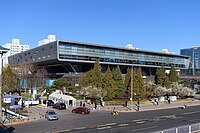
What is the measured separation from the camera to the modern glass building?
9088 centimetres

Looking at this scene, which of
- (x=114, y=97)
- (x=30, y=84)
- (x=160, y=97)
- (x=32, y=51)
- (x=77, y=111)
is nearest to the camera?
(x=77, y=111)

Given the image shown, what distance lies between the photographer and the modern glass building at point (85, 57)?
9088 centimetres

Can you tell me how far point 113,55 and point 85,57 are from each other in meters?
14.0

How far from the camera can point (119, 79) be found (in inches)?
2685

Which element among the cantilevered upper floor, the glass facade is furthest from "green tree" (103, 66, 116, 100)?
the glass facade

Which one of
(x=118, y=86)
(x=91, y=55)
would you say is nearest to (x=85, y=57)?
(x=91, y=55)

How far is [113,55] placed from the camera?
10344 cm

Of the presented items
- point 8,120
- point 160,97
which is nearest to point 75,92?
point 160,97

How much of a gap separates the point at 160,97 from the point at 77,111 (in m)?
31.2

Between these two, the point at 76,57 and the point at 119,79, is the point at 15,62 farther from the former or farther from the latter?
the point at 119,79

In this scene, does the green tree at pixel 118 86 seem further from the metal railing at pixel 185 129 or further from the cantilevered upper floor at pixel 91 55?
the metal railing at pixel 185 129

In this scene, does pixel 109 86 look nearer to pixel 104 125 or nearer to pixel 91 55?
pixel 104 125

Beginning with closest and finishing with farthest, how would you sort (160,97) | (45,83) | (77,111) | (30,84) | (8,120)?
(8,120) → (77,111) → (160,97) → (30,84) → (45,83)

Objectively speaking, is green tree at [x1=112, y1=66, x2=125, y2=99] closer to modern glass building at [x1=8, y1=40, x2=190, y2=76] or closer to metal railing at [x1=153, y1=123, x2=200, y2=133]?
modern glass building at [x1=8, y1=40, x2=190, y2=76]
